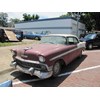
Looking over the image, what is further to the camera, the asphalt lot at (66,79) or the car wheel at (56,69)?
the car wheel at (56,69)

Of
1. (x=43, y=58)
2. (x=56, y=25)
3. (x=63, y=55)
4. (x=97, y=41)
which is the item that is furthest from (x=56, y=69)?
(x=56, y=25)

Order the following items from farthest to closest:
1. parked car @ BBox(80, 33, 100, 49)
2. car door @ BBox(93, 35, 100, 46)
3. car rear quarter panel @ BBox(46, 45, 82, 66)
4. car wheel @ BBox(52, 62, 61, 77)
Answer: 1. car door @ BBox(93, 35, 100, 46)
2. parked car @ BBox(80, 33, 100, 49)
3. car wheel @ BBox(52, 62, 61, 77)
4. car rear quarter panel @ BBox(46, 45, 82, 66)

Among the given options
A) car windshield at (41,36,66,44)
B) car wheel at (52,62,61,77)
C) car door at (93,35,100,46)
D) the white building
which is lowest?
car wheel at (52,62,61,77)

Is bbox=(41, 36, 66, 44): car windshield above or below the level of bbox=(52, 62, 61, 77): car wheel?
above

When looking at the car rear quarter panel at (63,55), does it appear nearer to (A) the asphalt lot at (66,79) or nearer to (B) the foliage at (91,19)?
(A) the asphalt lot at (66,79)

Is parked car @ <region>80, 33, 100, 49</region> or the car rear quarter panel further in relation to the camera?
parked car @ <region>80, 33, 100, 49</region>

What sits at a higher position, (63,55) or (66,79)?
(63,55)

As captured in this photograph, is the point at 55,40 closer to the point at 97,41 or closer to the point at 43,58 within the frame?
the point at 43,58

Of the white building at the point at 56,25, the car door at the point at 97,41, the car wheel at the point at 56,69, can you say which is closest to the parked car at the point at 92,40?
the car door at the point at 97,41


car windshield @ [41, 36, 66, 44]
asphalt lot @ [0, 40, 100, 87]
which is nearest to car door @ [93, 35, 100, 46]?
asphalt lot @ [0, 40, 100, 87]

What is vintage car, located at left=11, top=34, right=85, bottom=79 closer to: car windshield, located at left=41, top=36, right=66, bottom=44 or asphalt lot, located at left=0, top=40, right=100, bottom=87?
car windshield, located at left=41, top=36, right=66, bottom=44

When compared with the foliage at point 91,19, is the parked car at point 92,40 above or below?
below

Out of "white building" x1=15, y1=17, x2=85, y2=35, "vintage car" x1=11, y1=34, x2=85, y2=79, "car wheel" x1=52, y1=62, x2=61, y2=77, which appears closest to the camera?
"vintage car" x1=11, y1=34, x2=85, y2=79

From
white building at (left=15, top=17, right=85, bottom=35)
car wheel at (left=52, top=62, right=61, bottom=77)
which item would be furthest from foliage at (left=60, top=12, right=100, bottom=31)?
car wheel at (left=52, top=62, right=61, bottom=77)
